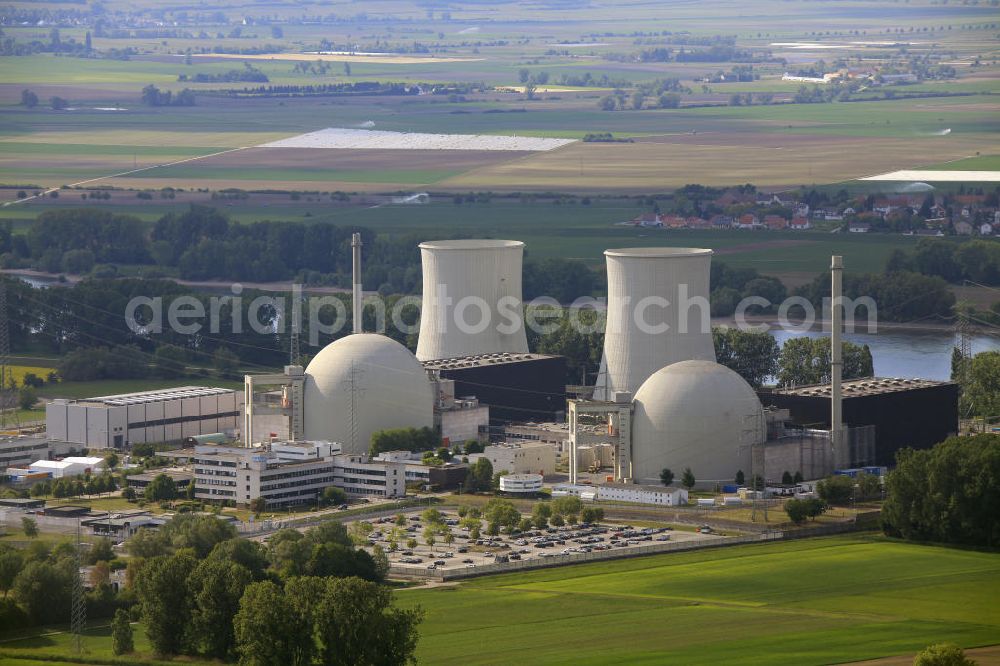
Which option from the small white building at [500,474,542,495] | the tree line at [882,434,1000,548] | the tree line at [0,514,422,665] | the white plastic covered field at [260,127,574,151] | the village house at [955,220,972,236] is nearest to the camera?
the tree line at [0,514,422,665]

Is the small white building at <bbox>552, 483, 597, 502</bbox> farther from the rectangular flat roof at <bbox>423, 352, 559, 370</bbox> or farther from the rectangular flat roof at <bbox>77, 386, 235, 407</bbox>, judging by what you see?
the rectangular flat roof at <bbox>77, 386, 235, 407</bbox>

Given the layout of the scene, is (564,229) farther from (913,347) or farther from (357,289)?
(357,289)

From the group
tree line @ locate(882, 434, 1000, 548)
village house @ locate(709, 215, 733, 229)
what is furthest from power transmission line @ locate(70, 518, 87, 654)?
village house @ locate(709, 215, 733, 229)

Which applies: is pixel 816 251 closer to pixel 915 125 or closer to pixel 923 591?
pixel 915 125

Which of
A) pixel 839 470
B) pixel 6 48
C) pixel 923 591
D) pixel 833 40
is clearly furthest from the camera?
pixel 833 40

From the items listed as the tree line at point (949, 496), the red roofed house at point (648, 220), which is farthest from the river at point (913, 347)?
the red roofed house at point (648, 220)

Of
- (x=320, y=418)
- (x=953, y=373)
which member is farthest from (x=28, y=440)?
(x=953, y=373)

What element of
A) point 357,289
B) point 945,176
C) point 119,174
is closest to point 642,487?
point 357,289
